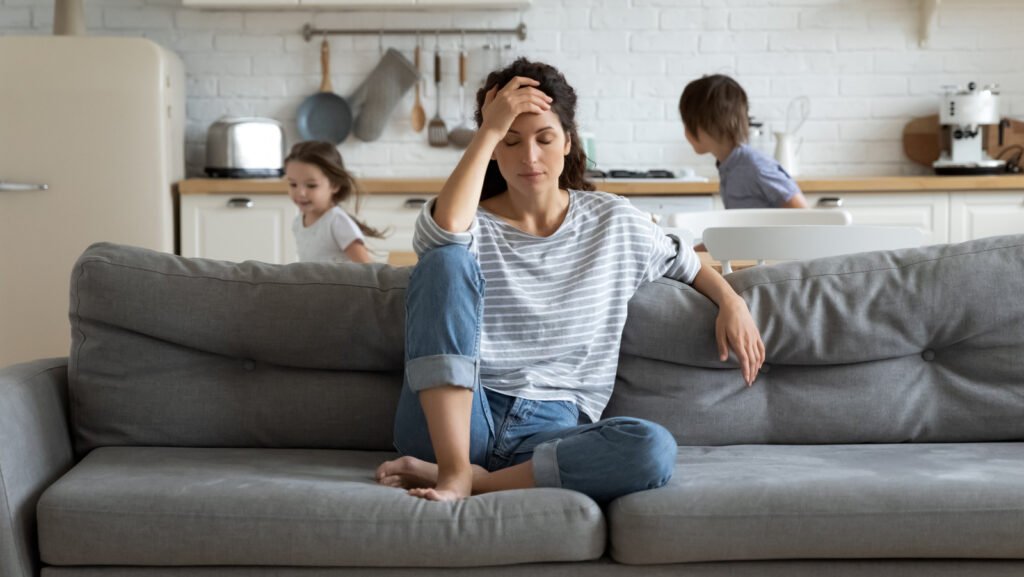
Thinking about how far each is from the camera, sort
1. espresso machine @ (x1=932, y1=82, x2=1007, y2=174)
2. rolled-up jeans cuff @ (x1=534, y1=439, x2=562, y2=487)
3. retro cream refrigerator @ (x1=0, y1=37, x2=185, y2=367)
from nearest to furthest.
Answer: rolled-up jeans cuff @ (x1=534, y1=439, x2=562, y2=487) < retro cream refrigerator @ (x1=0, y1=37, x2=185, y2=367) < espresso machine @ (x1=932, y1=82, x2=1007, y2=174)

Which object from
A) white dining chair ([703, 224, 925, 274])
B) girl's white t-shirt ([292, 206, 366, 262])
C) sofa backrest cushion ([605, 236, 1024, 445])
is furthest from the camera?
girl's white t-shirt ([292, 206, 366, 262])

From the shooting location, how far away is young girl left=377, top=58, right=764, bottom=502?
1.88 m

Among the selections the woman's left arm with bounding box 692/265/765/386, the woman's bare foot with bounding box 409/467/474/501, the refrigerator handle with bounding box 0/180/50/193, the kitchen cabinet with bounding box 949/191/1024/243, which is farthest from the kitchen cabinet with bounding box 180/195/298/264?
the woman's bare foot with bounding box 409/467/474/501

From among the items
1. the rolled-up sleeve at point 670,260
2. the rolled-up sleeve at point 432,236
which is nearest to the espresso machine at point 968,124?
the rolled-up sleeve at point 670,260

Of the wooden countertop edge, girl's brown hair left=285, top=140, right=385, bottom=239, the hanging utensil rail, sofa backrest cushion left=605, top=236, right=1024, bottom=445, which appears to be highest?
the hanging utensil rail

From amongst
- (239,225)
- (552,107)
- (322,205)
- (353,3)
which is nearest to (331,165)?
(322,205)

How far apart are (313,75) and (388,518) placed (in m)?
3.60

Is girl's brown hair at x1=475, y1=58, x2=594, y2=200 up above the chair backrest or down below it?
above

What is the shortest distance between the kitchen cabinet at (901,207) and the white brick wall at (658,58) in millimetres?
553

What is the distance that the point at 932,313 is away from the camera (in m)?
2.20

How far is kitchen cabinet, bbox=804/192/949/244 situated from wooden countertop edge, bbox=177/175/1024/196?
0.03 m

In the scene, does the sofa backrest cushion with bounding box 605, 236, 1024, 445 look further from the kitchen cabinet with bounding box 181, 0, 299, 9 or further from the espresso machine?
the kitchen cabinet with bounding box 181, 0, 299, 9

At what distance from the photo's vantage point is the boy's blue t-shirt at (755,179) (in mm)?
3451

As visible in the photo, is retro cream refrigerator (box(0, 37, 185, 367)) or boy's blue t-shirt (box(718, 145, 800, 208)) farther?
retro cream refrigerator (box(0, 37, 185, 367))
